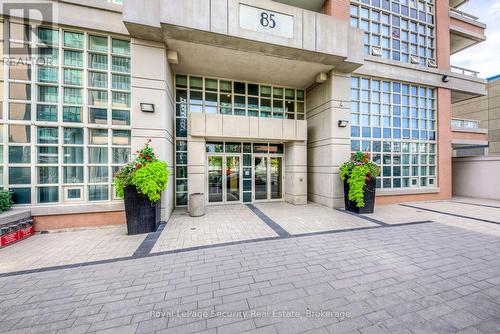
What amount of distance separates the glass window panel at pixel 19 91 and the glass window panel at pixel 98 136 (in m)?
1.81

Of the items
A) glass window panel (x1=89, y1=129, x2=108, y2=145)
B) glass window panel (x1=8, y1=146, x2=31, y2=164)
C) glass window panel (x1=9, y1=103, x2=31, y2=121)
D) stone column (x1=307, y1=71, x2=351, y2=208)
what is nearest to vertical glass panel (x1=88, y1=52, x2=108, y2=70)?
glass window panel (x1=89, y1=129, x2=108, y2=145)

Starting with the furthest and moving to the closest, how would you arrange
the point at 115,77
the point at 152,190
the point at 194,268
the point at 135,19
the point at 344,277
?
the point at 115,77 < the point at 135,19 < the point at 152,190 < the point at 194,268 < the point at 344,277

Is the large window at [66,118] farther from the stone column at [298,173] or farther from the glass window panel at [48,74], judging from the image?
the stone column at [298,173]

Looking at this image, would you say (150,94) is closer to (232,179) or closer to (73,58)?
(73,58)

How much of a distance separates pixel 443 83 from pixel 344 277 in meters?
13.2

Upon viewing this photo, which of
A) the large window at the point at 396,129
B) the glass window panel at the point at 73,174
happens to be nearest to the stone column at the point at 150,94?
the glass window panel at the point at 73,174

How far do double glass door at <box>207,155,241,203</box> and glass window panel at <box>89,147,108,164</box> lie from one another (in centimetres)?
402

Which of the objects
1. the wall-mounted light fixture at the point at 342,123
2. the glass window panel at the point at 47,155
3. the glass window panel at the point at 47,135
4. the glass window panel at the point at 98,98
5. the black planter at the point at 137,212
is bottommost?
the black planter at the point at 137,212

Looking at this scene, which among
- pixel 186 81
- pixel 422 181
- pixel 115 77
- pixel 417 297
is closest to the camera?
pixel 417 297

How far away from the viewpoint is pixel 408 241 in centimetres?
492

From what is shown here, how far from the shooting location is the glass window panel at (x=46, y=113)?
584 centimetres

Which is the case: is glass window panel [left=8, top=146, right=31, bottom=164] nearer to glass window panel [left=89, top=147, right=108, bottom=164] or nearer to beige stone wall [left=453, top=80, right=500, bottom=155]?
glass window panel [left=89, top=147, right=108, bottom=164]

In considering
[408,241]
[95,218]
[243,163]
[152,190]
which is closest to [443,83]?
[408,241]

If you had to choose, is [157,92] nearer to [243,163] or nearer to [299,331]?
[243,163]
